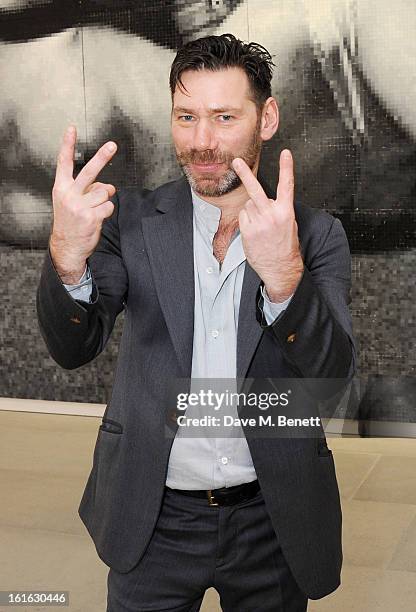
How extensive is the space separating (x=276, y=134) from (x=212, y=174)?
297 centimetres

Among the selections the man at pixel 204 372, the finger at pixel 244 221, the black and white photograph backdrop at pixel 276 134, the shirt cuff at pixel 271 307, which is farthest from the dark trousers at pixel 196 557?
the black and white photograph backdrop at pixel 276 134

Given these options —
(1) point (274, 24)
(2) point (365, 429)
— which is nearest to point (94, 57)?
(1) point (274, 24)

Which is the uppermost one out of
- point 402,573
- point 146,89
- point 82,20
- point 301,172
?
point 82,20

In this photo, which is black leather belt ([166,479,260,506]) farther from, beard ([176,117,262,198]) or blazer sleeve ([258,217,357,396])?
beard ([176,117,262,198])

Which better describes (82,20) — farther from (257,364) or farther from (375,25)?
(257,364)

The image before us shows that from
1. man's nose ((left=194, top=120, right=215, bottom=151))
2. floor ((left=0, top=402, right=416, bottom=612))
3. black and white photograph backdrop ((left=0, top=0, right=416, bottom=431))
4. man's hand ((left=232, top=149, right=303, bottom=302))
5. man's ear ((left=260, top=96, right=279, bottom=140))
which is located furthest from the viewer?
black and white photograph backdrop ((left=0, top=0, right=416, bottom=431))

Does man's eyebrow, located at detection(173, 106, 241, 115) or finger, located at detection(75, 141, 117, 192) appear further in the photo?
man's eyebrow, located at detection(173, 106, 241, 115)

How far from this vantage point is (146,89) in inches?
183

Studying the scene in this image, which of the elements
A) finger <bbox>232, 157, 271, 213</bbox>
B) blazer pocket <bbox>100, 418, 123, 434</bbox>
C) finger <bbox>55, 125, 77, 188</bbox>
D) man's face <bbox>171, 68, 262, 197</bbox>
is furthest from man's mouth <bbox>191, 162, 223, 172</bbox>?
blazer pocket <bbox>100, 418, 123, 434</bbox>

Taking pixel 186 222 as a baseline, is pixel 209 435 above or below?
below

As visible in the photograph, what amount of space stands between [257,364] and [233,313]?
0.33ft

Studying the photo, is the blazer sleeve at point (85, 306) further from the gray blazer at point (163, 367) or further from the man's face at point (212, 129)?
the man's face at point (212, 129)

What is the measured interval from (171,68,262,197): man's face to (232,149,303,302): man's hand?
0.15 metres

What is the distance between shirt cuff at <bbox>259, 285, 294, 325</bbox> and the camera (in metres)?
1.33
